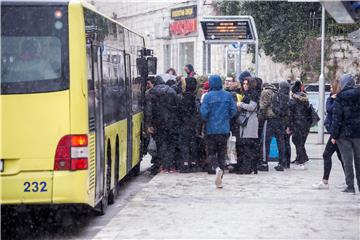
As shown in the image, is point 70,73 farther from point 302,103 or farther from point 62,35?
point 302,103

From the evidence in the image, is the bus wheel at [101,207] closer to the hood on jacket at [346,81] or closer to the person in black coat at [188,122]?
the hood on jacket at [346,81]

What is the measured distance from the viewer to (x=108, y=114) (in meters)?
11.5

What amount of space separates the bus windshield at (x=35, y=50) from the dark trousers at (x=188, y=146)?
660cm

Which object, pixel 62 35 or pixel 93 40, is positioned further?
pixel 93 40

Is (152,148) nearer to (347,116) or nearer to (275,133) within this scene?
(275,133)

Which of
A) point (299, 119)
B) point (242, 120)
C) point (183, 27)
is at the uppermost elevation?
point (183, 27)

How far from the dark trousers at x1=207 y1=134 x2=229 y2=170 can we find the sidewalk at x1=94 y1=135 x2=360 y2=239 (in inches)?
17.2

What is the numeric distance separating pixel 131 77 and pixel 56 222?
454cm

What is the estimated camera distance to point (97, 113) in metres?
10.4

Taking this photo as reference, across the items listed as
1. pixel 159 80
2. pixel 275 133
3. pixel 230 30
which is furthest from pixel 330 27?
pixel 159 80

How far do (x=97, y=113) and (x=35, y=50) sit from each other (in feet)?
4.55

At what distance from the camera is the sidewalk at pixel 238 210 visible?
31.7 feet

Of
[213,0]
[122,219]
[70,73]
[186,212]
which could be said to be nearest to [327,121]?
[186,212]

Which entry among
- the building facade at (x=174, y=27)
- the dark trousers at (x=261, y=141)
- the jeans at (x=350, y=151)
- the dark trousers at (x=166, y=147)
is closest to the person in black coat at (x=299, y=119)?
the dark trousers at (x=261, y=141)
